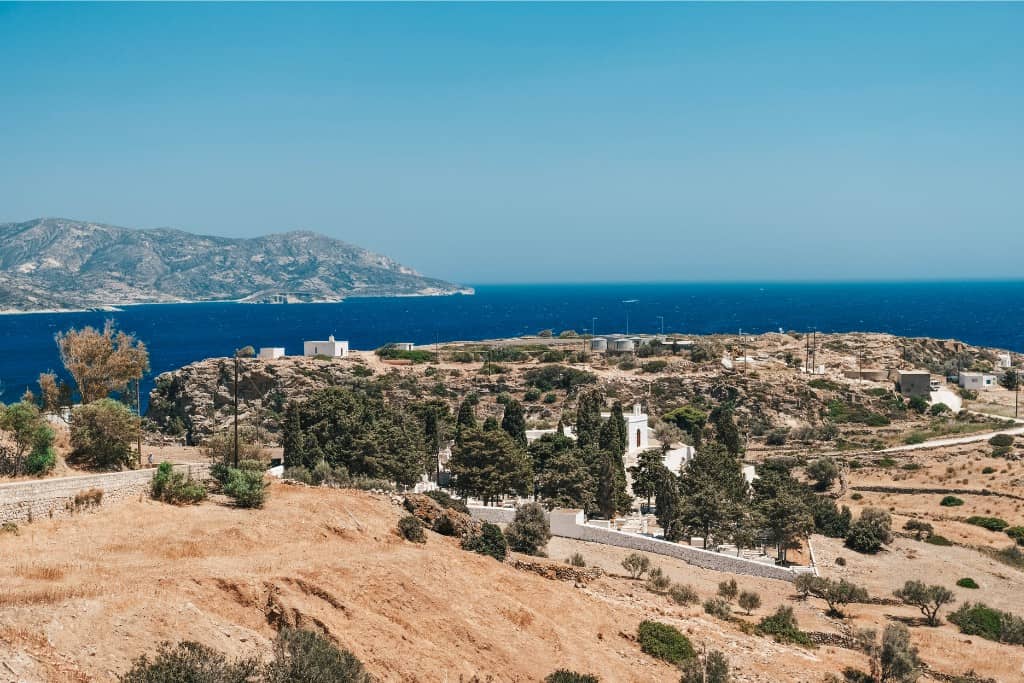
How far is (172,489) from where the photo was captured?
2406cm

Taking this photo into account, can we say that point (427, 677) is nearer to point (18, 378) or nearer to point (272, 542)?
point (272, 542)

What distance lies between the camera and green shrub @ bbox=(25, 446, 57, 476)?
23.6 m

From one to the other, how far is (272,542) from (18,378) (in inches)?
3662

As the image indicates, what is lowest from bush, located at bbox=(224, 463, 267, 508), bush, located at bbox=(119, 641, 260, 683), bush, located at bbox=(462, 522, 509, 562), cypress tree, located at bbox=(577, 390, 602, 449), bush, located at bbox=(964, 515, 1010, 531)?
bush, located at bbox=(964, 515, 1010, 531)

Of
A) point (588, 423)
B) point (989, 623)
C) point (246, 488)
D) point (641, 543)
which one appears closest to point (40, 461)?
point (246, 488)

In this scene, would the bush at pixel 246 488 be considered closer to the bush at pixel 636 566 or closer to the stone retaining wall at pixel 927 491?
the bush at pixel 636 566

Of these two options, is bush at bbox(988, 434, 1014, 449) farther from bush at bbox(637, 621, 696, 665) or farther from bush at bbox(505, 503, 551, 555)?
bush at bbox(637, 621, 696, 665)

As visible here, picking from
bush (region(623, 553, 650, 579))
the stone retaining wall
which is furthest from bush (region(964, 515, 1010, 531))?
bush (region(623, 553, 650, 579))

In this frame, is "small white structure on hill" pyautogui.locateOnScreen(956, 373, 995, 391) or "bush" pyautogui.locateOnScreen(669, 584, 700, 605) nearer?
"bush" pyautogui.locateOnScreen(669, 584, 700, 605)

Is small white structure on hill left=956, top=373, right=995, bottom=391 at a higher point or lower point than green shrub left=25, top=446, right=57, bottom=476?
lower

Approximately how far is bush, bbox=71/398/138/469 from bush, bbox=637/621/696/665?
15180mm

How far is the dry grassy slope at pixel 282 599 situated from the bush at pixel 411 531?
41 centimetres

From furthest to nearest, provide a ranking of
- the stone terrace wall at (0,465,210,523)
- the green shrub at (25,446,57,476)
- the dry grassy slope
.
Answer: the green shrub at (25,446,57,476) < the stone terrace wall at (0,465,210,523) < the dry grassy slope

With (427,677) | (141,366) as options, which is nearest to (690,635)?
(427,677)
